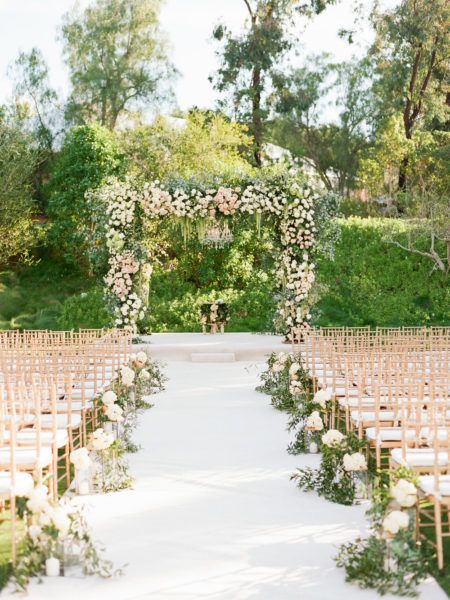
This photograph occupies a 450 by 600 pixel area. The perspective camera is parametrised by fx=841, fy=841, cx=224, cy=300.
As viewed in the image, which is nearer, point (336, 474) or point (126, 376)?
point (336, 474)

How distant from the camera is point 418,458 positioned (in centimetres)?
552

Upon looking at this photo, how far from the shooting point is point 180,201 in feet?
54.9

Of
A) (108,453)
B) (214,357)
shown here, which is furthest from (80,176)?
(108,453)

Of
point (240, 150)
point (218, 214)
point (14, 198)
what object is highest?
point (240, 150)

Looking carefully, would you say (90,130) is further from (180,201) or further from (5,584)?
(5,584)

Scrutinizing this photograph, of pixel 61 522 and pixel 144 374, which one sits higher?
pixel 144 374

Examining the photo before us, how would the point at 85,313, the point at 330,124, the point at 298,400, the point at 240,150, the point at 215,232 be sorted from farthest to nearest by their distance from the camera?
the point at 330,124 < the point at 240,150 < the point at 85,313 < the point at 215,232 < the point at 298,400

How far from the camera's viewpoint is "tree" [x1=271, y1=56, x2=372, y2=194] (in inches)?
1363

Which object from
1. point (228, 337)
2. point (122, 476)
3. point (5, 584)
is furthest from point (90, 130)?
point (5, 584)

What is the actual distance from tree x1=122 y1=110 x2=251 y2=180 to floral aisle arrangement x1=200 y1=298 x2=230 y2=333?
26.4ft

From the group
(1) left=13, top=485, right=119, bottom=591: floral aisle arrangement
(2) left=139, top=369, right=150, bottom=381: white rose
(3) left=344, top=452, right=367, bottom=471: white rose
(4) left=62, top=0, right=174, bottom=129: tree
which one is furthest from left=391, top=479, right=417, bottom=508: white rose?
(4) left=62, top=0, right=174, bottom=129: tree

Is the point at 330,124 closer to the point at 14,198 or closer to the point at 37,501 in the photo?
the point at 14,198

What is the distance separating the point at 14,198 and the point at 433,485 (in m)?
23.2

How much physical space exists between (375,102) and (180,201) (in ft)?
65.7
